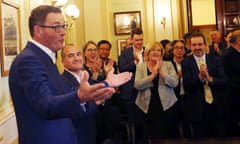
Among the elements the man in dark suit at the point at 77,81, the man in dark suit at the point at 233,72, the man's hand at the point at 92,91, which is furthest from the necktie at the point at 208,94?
the man's hand at the point at 92,91

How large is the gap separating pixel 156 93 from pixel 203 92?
17.0 inches

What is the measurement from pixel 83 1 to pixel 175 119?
4665mm

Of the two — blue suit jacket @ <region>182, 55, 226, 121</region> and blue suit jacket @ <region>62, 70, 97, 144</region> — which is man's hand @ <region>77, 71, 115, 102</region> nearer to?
blue suit jacket @ <region>62, 70, 97, 144</region>

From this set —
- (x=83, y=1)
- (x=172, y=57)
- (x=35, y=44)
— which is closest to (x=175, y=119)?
(x=172, y=57)

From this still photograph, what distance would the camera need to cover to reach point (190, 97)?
3371mm

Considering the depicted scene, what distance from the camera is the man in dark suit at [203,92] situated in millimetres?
3342

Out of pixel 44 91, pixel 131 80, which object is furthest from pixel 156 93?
pixel 44 91

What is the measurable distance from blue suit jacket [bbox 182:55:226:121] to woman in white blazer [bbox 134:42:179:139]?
12 centimetres

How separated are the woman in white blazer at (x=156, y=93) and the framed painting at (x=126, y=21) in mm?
4669

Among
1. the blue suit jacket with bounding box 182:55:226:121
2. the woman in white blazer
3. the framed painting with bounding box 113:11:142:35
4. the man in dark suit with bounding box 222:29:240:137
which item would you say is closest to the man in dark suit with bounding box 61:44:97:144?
the woman in white blazer

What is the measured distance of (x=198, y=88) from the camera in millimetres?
3357

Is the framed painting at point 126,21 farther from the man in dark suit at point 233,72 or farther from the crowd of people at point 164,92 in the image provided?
the man in dark suit at point 233,72

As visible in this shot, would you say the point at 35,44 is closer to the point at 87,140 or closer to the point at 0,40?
the point at 0,40

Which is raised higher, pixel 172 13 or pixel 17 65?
pixel 172 13
